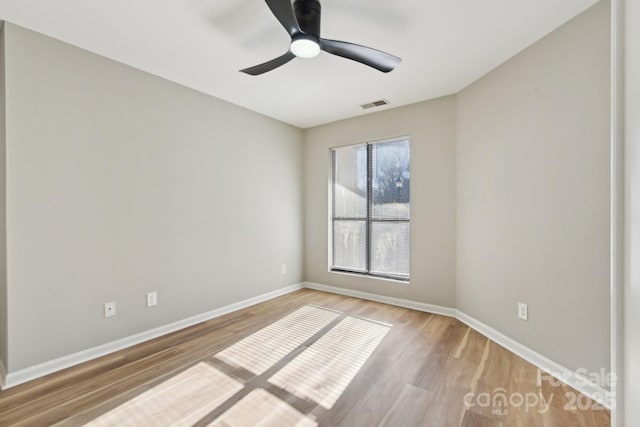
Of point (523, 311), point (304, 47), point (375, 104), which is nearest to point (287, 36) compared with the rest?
point (304, 47)

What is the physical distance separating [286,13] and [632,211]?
5.83 feet

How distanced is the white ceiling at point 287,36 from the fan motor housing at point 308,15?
0.42 feet

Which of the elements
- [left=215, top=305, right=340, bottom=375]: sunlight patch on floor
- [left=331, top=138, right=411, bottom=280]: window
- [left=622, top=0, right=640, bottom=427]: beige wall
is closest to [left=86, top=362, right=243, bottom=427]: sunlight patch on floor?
[left=215, top=305, right=340, bottom=375]: sunlight patch on floor

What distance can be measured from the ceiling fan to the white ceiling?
0.56ft

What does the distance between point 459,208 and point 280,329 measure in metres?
2.35

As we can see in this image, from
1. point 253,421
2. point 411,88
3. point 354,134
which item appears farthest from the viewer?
point 354,134

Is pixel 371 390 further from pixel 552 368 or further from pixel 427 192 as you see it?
pixel 427 192

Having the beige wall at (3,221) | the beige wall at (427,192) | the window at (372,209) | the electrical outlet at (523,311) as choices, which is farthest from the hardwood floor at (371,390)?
the window at (372,209)

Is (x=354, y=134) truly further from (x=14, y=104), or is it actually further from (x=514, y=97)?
(x=14, y=104)

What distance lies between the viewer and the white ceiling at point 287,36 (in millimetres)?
1879

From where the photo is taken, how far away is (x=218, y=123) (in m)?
3.33

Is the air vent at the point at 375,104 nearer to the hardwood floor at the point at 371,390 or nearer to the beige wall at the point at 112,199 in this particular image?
the beige wall at the point at 112,199

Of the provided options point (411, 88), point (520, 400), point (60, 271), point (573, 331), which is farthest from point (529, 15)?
point (60, 271)

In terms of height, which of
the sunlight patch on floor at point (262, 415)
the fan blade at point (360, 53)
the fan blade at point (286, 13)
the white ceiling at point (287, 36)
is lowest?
the sunlight patch on floor at point (262, 415)
